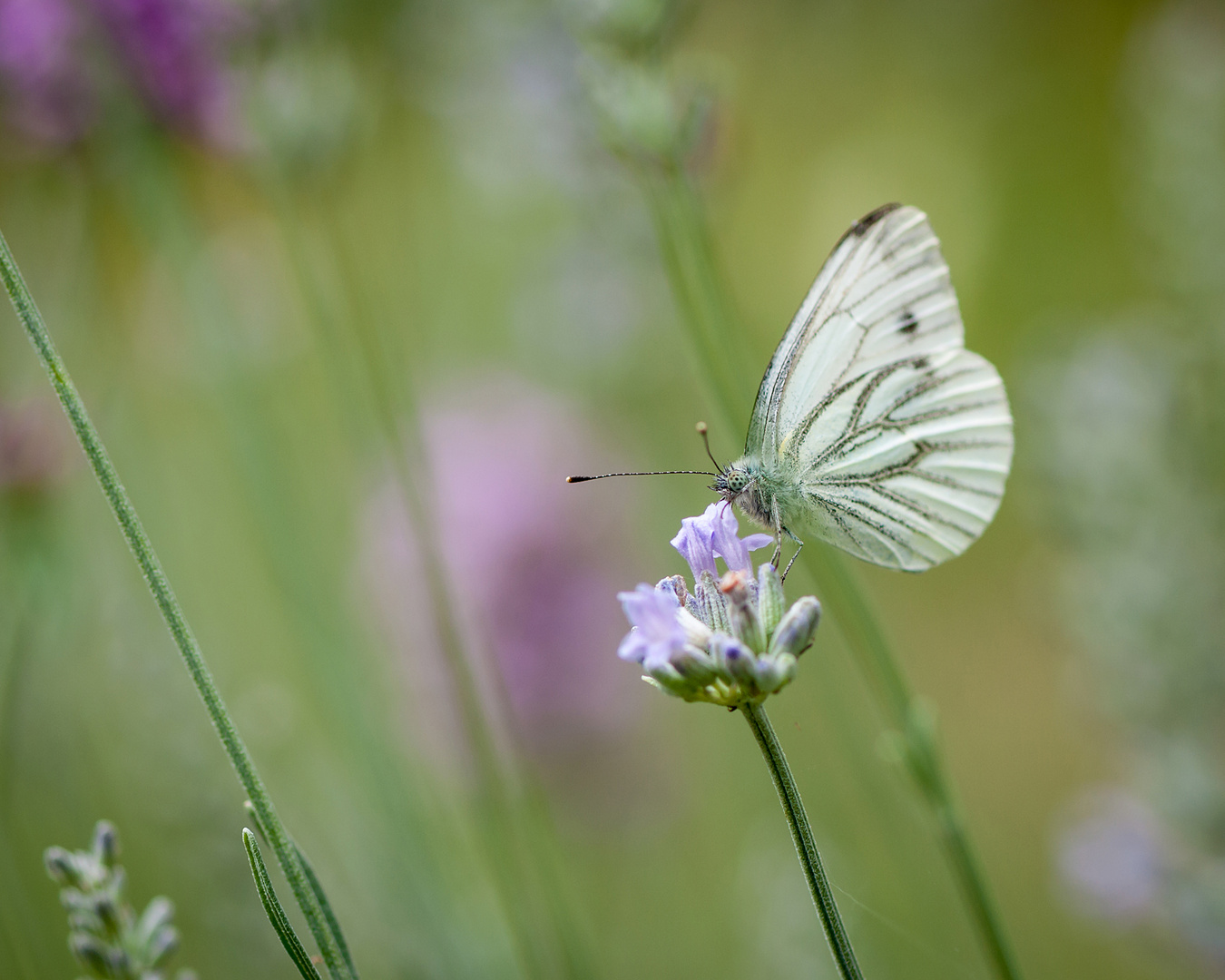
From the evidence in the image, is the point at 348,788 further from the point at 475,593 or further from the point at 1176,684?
the point at 1176,684

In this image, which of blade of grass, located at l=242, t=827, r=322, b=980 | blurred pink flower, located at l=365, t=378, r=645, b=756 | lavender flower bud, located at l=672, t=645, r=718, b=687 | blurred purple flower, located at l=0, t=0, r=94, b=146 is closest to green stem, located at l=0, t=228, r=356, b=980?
blade of grass, located at l=242, t=827, r=322, b=980

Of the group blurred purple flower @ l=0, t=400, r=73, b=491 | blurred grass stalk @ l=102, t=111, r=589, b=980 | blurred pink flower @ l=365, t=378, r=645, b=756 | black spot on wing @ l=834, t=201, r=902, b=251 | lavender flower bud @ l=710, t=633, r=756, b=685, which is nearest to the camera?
lavender flower bud @ l=710, t=633, r=756, b=685

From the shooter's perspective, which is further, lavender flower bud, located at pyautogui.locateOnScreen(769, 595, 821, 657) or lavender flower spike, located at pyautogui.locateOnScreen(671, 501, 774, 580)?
lavender flower spike, located at pyautogui.locateOnScreen(671, 501, 774, 580)

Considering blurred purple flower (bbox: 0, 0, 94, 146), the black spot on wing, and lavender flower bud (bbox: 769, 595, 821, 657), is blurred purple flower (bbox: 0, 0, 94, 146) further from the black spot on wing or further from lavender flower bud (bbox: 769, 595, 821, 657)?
lavender flower bud (bbox: 769, 595, 821, 657)

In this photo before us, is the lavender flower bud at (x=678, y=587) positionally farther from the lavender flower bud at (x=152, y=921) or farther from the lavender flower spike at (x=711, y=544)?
the lavender flower bud at (x=152, y=921)

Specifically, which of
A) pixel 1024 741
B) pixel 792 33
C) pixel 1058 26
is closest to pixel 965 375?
pixel 1024 741

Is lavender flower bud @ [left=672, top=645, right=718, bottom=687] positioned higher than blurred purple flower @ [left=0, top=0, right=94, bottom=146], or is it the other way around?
blurred purple flower @ [left=0, top=0, right=94, bottom=146]

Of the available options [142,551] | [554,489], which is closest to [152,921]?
[142,551]
